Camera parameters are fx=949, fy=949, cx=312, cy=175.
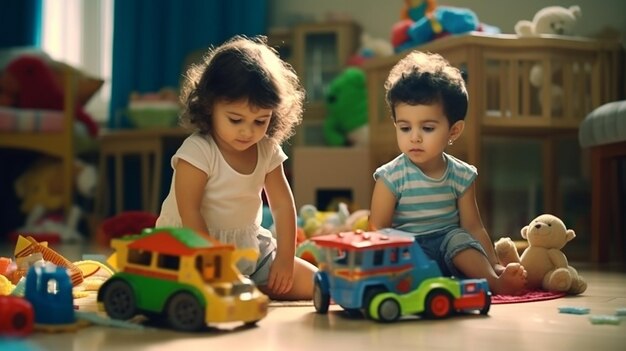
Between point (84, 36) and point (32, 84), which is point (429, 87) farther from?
point (84, 36)

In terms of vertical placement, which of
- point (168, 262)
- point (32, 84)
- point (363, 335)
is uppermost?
point (32, 84)

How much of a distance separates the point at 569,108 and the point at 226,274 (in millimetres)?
1881

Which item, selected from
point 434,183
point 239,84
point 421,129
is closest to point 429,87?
point 421,129

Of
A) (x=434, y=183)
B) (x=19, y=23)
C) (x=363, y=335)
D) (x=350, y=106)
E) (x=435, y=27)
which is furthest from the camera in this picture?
(x=19, y=23)

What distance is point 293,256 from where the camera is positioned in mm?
1929

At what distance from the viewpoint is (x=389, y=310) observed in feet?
5.07

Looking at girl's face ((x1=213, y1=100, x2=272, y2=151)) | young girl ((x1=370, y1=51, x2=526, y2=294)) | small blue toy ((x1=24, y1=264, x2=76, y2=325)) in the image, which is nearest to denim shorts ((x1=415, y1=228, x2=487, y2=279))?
young girl ((x1=370, y1=51, x2=526, y2=294))

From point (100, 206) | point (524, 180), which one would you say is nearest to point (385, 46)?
point (524, 180)

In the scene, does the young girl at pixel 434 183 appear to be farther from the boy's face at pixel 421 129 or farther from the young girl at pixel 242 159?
the young girl at pixel 242 159

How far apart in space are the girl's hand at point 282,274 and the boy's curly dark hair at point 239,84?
28 centimetres

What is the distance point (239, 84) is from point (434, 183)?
0.52 metres

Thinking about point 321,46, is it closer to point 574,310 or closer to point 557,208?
point 557,208

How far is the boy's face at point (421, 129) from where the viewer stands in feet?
6.42

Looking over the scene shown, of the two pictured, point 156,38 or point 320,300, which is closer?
point 320,300
